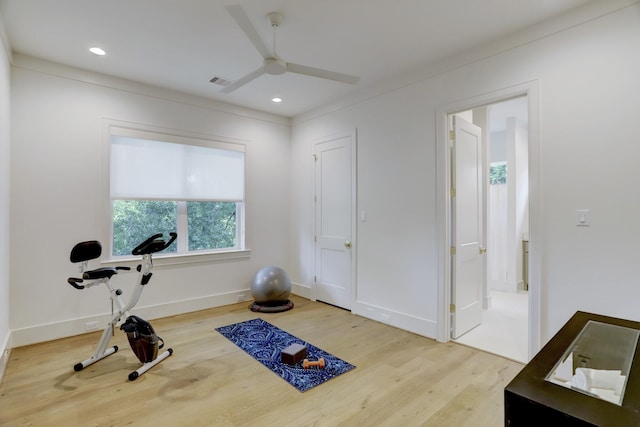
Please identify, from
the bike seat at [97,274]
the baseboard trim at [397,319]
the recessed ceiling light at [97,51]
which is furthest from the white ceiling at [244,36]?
the baseboard trim at [397,319]

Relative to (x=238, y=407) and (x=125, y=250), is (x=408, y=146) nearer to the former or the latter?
(x=238, y=407)

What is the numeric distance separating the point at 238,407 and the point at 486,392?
5.78ft

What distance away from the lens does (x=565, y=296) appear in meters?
2.48

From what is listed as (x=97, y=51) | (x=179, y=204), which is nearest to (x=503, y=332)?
(x=179, y=204)

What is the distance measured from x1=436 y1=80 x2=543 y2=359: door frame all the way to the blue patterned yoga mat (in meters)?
1.24

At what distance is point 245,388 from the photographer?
240 centimetres

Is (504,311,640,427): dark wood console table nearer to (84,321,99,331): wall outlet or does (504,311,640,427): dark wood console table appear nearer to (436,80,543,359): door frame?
(436,80,543,359): door frame

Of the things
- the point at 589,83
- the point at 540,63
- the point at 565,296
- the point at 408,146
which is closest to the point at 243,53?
the point at 408,146

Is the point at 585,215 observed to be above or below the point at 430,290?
above

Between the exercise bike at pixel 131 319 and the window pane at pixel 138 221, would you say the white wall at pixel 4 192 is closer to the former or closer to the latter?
the exercise bike at pixel 131 319

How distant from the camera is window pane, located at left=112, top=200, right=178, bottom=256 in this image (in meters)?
3.75

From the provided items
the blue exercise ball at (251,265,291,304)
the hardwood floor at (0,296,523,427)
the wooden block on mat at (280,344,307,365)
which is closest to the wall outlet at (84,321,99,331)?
the hardwood floor at (0,296,523,427)

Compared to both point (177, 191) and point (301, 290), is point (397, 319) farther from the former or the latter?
point (177, 191)

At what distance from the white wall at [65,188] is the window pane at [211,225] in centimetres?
35
